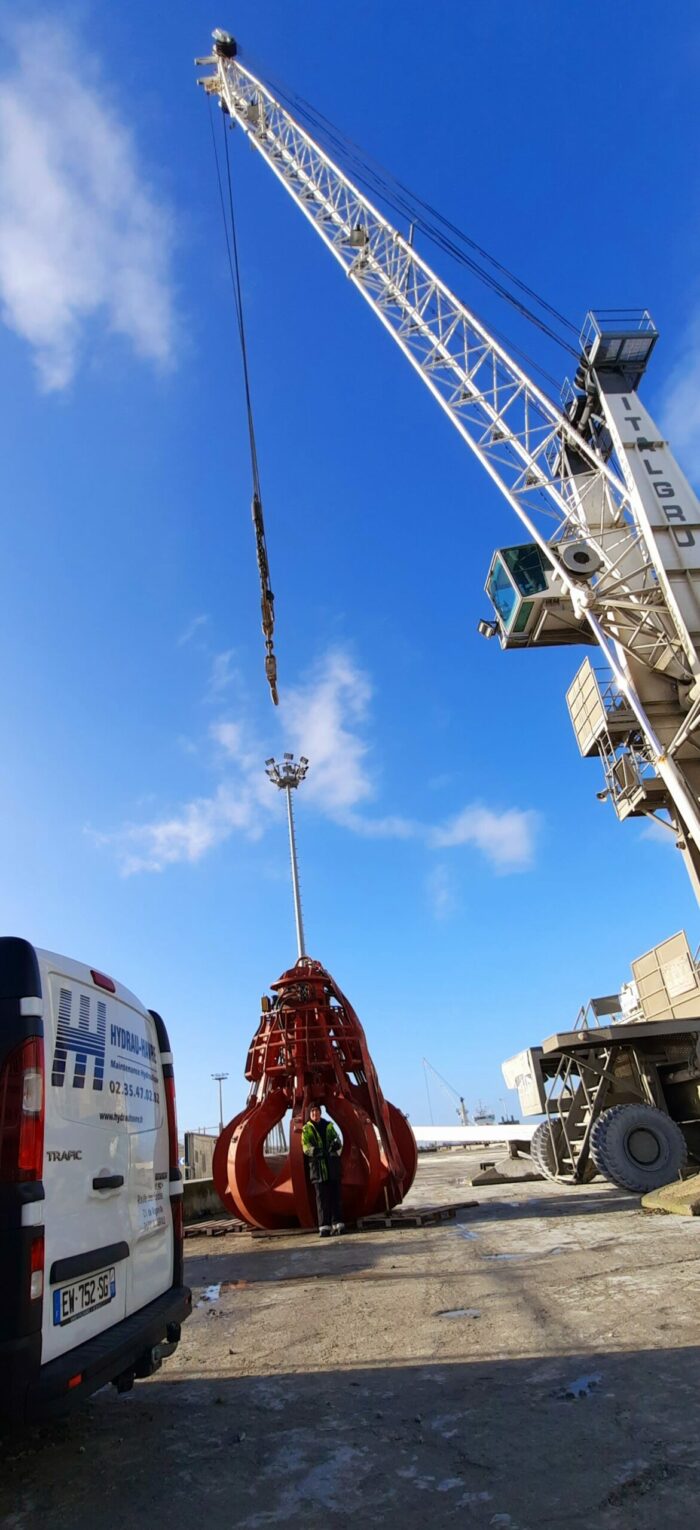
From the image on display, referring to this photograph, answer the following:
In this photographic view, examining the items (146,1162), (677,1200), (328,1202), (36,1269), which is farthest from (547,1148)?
(36,1269)

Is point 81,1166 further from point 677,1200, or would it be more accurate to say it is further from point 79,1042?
point 677,1200

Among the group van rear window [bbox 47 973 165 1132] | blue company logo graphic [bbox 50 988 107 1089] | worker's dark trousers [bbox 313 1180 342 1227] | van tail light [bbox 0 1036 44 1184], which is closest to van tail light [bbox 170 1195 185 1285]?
van rear window [bbox 47 973 165 1132]

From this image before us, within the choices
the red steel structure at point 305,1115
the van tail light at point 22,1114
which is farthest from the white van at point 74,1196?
the red steel structure at point 305,1115

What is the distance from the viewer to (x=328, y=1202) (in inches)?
443

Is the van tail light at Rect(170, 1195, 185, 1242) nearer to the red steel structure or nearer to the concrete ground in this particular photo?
the concrete ground

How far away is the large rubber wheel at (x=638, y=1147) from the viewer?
11.2 metres

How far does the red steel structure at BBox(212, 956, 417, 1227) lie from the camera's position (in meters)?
11.6

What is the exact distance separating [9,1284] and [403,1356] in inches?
124

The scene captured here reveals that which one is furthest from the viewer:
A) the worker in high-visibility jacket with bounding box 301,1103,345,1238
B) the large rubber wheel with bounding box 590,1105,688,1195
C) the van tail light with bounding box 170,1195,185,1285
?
the large rubber wheel with bounding box 590,1105,688,1195

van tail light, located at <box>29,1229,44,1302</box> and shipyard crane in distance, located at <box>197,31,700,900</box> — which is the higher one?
shipyard crane in distance, located at <box>197,31,700,900</box>

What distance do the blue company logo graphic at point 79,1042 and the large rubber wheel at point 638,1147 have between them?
9.60 metres

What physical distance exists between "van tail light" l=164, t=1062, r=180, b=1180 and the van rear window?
0.44ft

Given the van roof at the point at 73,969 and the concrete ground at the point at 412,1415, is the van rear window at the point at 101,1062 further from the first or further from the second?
the concrete ground at the point at 412,1415

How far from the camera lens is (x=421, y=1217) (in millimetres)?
11180
